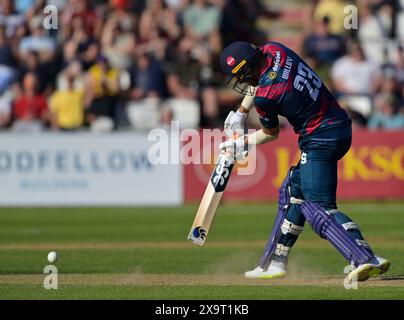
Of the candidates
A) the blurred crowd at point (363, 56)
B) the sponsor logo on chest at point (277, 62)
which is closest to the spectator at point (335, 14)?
the blurred crowd at point (363, 56)

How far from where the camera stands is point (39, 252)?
1225 cm

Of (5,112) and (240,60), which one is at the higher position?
(240,60)

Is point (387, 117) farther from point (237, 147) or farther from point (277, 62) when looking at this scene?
point (277, 62)

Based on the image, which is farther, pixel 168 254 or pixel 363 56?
pixel 363 56

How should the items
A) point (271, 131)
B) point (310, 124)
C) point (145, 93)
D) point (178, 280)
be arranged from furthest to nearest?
point (145, 93)
point (178, 280)
point (271, 131)
point (310, 124)

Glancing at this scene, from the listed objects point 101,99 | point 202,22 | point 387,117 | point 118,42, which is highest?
point 202,22

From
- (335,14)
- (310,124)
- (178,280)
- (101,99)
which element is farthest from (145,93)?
(310,124)

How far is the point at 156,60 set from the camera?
68.1ft

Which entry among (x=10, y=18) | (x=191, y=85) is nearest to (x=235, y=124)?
(x=191, y=85)

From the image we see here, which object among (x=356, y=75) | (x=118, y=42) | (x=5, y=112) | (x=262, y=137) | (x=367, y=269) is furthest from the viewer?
(x=118, y=42)

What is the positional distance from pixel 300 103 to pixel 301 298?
172cm

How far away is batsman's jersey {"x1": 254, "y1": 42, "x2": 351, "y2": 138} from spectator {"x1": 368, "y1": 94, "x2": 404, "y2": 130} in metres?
11.0

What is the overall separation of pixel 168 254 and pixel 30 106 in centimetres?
879

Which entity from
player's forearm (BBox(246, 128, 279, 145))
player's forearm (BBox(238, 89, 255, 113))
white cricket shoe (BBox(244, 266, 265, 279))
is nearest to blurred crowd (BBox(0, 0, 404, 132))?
player's forearm (BBox(238, 89, 255, 113))
